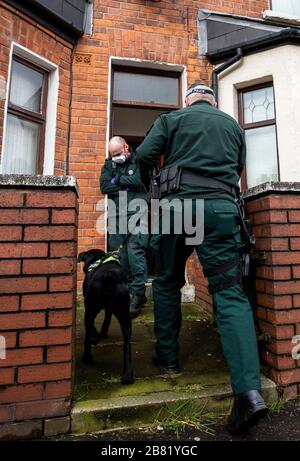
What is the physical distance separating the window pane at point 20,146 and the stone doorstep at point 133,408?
3298 millimetres

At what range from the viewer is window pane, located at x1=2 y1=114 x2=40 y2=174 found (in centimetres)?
437

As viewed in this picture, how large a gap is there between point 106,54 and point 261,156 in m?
2.81

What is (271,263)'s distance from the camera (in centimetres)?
225

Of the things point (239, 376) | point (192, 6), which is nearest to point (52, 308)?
point (239, 376)

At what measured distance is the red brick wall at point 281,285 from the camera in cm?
219

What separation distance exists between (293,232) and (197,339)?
4.30ft

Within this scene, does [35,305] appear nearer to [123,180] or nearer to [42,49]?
[123,180]

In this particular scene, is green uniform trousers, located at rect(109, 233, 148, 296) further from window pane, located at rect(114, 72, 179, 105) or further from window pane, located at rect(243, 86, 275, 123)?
window pane, located at rect(243, 86, 275, 123)

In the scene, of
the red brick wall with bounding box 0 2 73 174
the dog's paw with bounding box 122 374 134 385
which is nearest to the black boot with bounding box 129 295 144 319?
the dog's paw with bounding box 122 374 134 385

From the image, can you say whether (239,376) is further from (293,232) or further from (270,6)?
(270,6)

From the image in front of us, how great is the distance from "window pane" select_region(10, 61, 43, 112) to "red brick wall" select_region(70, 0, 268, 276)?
0.51 m

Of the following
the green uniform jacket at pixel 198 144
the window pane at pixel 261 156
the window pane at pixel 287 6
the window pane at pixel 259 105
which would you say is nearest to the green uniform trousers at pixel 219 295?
→ the green uniform jacket at pixel 198 144

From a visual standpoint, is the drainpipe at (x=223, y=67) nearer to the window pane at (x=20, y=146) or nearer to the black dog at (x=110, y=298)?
the window pane at (x=20, y=146)

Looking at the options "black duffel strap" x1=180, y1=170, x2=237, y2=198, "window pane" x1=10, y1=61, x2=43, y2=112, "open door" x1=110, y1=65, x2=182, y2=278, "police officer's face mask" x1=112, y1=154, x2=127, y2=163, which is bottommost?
"black duffel strap" x1=180, y1=170, x2=237, y2=198
